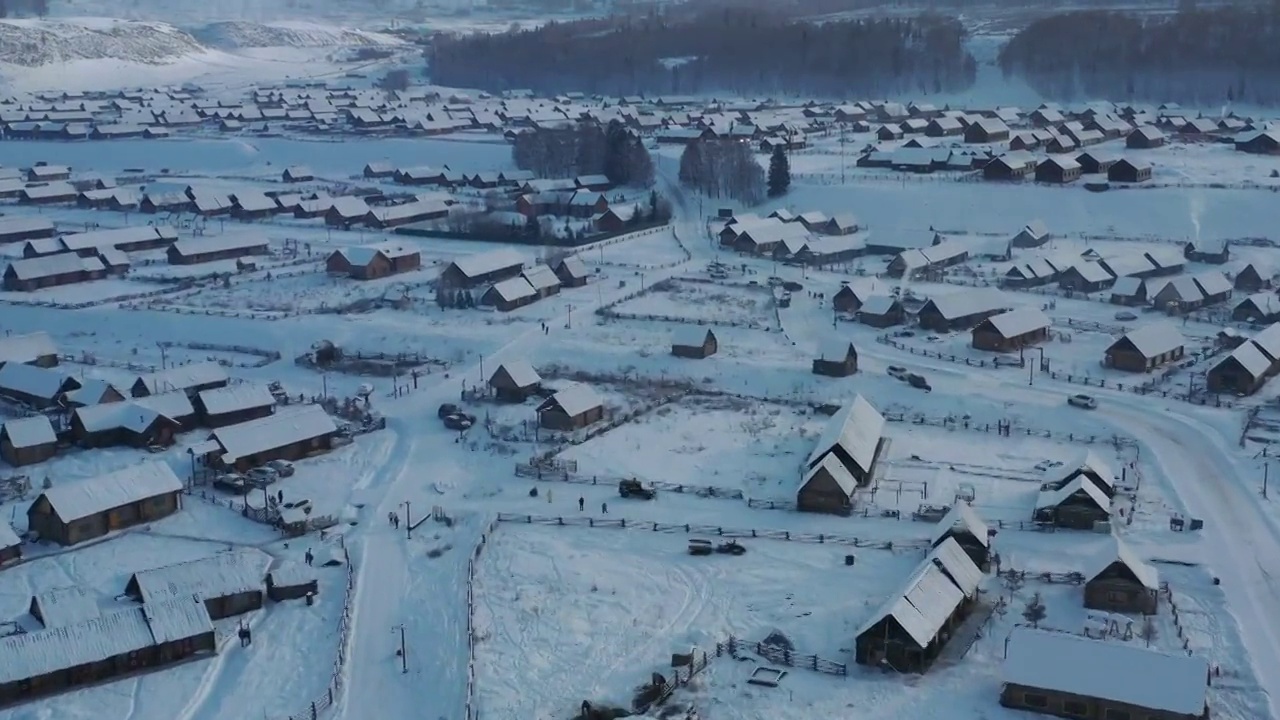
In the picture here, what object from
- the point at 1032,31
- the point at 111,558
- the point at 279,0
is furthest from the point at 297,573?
the point at 279,0

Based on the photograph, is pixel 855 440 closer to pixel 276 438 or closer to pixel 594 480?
pixel 594 480

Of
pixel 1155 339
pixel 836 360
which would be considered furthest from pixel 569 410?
pixel 1155 339

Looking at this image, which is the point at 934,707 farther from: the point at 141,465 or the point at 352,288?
the point at 352,288

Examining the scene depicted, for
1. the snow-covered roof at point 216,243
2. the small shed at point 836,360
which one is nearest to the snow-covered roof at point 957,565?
the small shed at point 836,360

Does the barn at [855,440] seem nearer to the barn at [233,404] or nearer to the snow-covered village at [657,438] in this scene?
the snow-covered village at [657,438]

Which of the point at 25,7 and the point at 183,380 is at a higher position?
the point at 25,7

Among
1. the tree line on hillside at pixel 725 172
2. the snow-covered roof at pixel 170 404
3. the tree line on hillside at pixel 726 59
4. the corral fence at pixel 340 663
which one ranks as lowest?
A: the corral fence at pixel 340 663
